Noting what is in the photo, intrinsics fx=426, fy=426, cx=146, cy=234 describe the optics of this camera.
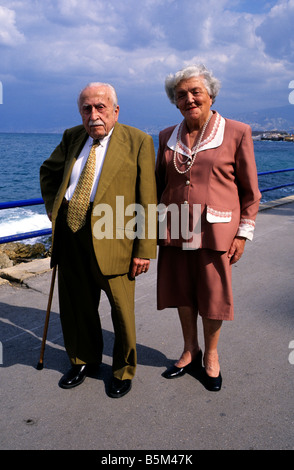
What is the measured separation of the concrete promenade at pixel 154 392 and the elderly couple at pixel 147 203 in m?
0.14

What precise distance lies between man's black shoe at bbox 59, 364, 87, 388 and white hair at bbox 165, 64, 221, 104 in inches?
68.7

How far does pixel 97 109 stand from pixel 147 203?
57cm

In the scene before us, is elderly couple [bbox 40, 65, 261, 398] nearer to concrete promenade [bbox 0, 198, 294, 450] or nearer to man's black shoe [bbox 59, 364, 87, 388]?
man's black shoe [bbox 59, 364, 87, 388]

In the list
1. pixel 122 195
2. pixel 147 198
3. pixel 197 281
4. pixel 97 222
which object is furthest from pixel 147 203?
pixel 197 281

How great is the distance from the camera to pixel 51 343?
3.13 meters

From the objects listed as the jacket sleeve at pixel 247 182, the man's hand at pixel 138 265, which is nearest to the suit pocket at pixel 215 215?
the jacket sleeve at pixel 247 182

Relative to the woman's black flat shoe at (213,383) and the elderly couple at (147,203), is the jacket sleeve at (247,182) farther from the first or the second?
the woman's black flat shoe at (213,383)

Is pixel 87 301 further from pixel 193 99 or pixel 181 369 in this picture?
pixel 193 99

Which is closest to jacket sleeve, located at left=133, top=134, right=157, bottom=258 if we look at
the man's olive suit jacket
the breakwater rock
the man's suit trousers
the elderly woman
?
the man's olive suit jacket

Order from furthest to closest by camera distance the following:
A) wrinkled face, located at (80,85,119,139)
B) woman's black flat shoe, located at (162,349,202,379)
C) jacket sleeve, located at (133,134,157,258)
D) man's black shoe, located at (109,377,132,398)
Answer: woman's black flat shoe, located at (162,349,202,379)
man's black shoe, located at (109,377,132,398)
jacket sleeve, located at (133,134,157,258)
wrinkled face, located at (80,85,119,139)

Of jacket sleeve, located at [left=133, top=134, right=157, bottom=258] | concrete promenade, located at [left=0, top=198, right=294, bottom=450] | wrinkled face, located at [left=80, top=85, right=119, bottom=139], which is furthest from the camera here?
jacket sleeve, located at [left=133, top=134, right=157, bottom=258]

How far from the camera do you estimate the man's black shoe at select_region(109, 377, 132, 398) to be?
2.47 m

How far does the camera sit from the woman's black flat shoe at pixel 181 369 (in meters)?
2.69
